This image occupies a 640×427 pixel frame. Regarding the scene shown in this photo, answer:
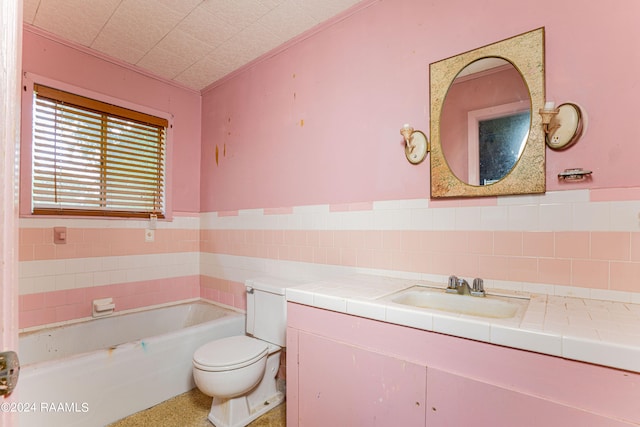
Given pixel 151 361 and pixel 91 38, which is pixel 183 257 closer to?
pixel 151 361

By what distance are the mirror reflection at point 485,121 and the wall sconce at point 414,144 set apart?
9 centimetres

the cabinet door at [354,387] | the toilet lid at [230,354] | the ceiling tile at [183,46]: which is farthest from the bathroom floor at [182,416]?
the ceiling tile at [183,46]

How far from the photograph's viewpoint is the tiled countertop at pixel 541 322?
84 cm

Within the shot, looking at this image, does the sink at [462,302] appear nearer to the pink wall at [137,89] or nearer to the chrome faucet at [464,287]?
the chrome faucet at [464,287]

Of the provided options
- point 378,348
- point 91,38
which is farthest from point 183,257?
point 378,348

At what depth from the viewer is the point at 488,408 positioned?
979mm

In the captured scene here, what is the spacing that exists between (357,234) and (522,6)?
1.35m

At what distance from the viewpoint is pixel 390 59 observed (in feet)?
6.04

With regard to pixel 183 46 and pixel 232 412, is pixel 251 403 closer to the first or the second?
pixel 232 412

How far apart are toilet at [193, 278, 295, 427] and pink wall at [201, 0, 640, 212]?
702 mm

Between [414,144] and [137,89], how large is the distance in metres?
2.31

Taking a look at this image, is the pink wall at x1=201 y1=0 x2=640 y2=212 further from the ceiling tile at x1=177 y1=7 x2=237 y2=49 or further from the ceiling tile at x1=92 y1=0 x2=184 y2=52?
the ceiling tile at x1=92 y1=0 x2=184 y2=52

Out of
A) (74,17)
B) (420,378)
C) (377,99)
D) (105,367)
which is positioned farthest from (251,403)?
(74,17)

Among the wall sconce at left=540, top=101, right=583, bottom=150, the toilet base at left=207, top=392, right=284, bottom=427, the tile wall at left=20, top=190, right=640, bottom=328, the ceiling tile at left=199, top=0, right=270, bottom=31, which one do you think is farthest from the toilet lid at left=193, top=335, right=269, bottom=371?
the ceiling tile at left=199, top=0, right=270, bottom=31
